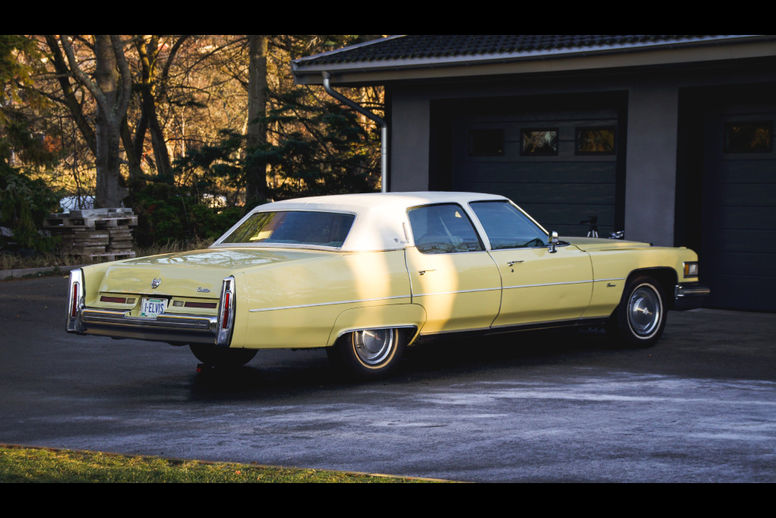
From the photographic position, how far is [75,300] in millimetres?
8344

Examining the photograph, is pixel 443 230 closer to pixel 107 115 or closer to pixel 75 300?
pixel 75 300

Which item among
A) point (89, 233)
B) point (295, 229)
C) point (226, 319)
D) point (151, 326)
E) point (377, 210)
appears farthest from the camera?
point (89, 233)

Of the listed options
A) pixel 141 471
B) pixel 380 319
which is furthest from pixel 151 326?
pixel 141 471

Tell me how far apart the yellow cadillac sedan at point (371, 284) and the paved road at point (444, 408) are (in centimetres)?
41

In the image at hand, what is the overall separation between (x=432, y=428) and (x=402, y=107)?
1030 centimetres

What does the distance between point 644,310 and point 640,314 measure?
0.08 meters

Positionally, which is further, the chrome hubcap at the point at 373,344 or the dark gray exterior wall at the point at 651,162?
the dark gray exterior wall at the point at 651,162

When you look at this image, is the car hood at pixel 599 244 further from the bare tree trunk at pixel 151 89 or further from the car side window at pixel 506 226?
the bare tree trunk at pixel 151 89

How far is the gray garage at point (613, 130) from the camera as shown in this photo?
13461 mm

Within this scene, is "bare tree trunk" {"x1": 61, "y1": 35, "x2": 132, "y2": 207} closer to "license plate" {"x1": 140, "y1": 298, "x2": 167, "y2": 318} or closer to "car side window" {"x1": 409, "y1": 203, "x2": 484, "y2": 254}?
"car side window" {"x1": 409, "y1": 203, "x2": 484, "y2": 254}

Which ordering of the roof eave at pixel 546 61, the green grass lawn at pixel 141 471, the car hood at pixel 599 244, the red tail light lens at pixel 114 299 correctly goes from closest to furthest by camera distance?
the green grass lawn at pixel 141 471 → the red tail light lens at pixel 114 299 → the car hood at pixel 599 244 → the roof eave at pixel 546 61

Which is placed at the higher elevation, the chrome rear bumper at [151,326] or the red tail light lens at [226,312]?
the red tail light lens at [226,312]

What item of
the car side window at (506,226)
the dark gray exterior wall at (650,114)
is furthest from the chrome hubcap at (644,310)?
the dark gray exterior wall at (650,114)

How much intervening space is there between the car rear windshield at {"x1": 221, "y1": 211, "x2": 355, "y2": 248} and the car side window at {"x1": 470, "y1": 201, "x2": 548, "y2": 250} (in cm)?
136
